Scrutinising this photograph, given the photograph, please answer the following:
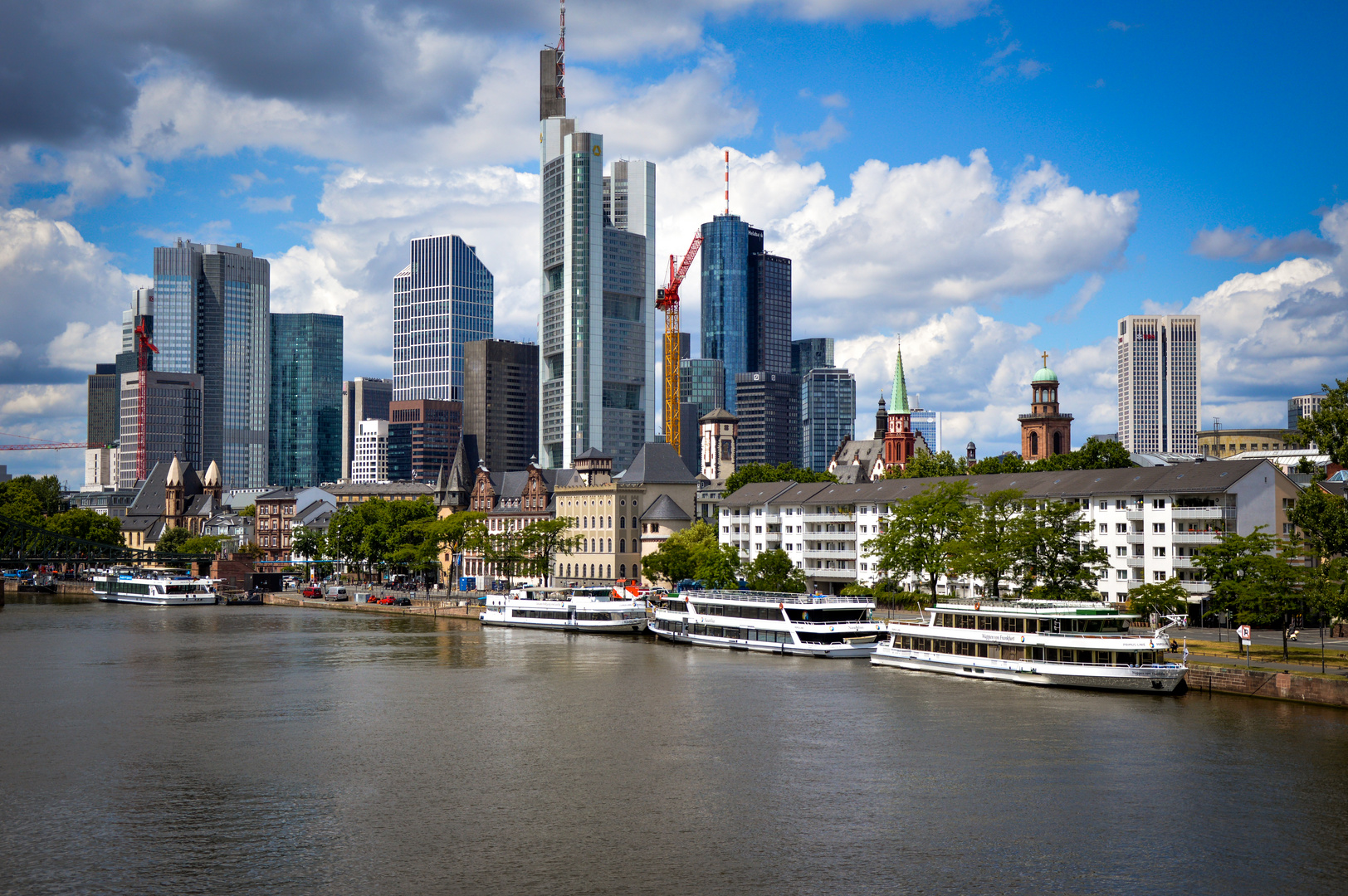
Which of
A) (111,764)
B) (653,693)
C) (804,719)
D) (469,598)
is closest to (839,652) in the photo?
(653,693)

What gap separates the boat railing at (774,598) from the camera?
113438 millimetres

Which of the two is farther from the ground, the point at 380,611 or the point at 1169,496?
the point at 1169,496

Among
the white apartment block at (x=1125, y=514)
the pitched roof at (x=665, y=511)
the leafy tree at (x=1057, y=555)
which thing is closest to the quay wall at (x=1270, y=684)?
the leafy tree at (x=1057, y=555)

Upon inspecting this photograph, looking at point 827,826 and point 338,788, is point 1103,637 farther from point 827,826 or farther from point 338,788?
point 338,788

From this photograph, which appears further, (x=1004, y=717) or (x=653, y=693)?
(x=653, y=693)

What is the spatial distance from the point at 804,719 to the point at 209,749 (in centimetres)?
3318

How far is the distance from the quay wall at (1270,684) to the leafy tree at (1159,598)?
14.8 m

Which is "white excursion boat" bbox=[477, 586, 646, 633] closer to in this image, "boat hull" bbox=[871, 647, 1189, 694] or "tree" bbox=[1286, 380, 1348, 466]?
"boat hull" bbox=[871, 647, 1189, 694]

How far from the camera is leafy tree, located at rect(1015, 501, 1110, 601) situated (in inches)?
4242

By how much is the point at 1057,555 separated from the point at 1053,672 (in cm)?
2794

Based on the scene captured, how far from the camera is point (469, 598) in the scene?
598 feet

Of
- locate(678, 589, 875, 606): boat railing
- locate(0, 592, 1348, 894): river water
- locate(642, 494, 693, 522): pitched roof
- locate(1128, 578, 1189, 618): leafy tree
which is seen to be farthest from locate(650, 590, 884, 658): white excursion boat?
locate(642, 494, 693, 522): pitched roof

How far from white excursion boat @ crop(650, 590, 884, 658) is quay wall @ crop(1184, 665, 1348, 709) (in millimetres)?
32685

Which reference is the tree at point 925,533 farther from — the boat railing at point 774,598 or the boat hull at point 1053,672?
the boat hull at point 1053,672
